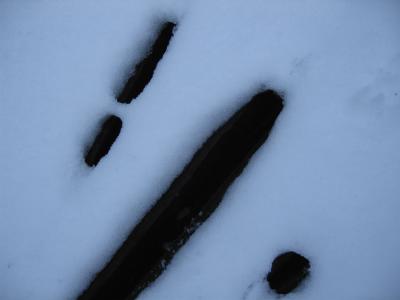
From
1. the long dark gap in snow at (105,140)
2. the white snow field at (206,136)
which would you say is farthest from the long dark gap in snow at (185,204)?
the long dark gap in snow at (105,140)

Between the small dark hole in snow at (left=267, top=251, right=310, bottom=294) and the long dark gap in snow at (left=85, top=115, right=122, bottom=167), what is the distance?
1.85ft

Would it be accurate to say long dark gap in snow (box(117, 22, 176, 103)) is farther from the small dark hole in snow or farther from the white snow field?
the small dark hole in snow

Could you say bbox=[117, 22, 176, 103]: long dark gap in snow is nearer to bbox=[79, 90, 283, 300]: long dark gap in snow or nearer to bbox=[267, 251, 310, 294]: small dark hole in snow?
Result: bbox=[79, 90, 283, 300]: long dark gap in snow

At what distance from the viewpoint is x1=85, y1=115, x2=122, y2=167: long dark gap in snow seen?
1.02 meters

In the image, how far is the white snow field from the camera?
0.94 meters

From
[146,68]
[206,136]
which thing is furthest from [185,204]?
[146,68]

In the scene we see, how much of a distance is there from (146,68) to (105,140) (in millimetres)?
241

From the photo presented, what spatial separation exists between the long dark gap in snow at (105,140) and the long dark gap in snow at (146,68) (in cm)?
7

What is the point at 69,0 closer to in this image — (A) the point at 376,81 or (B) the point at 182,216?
(B) the point at 182,216

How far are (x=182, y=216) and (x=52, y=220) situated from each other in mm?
368

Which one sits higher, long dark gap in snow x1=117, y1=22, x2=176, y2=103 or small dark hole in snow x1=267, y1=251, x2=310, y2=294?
long dark gap in snow x1=117, y1=22, x2=176, y2=103

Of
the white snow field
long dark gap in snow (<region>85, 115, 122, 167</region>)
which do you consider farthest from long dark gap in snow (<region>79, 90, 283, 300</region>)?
long dark gap in snow (<region>85, 115, 122, 167</region>)

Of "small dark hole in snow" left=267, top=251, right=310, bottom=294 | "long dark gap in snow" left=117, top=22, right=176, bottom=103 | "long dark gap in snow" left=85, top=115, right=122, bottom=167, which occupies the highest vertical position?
"long dark gap in snow" left=117, top=22, right=176, bottom=103

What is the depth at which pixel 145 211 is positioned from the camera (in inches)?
38.5
